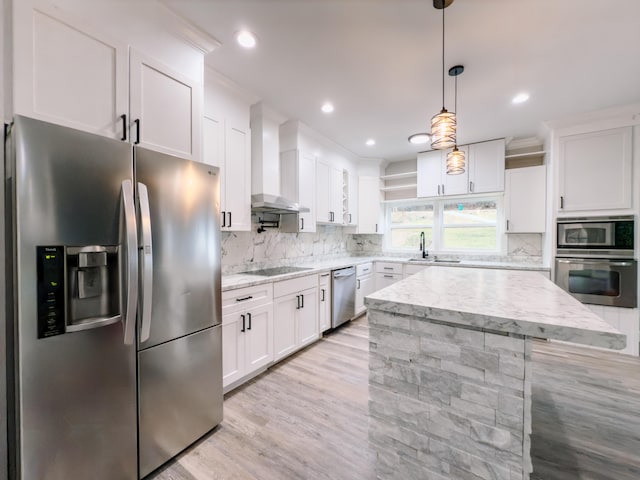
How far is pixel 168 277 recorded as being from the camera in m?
1.49

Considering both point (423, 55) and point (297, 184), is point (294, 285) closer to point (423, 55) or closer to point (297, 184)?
point (297, 184)

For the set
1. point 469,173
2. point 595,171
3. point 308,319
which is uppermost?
point 469,173

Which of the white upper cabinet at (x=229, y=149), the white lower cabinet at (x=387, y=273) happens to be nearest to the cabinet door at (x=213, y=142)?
the white upper cabinet at (x=229, y=149)

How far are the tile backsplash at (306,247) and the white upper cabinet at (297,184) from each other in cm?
29

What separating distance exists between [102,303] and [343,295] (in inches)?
111

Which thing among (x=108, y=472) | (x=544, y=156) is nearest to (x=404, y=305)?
(x=108, y=472)

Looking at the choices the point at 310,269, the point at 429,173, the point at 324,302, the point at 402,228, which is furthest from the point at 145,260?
the point at 402,228

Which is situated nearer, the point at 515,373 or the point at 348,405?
the point at 515,373

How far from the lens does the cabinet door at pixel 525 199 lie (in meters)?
3.60

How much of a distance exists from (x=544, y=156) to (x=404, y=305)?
426cm

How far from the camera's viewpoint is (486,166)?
3.92m

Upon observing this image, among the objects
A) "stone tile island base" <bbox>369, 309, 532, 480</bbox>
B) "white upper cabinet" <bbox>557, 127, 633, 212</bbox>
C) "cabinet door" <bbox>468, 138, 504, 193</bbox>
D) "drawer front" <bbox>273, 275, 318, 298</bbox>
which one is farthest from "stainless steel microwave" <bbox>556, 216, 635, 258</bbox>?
"stone tile island base" <bbox>369, 309, 532, 480</bbox>

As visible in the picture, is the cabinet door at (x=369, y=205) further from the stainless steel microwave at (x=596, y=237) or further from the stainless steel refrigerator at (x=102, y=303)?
the stainless steel refrigerator at (x=102, y=303)

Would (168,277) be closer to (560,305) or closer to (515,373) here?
(515,373)
